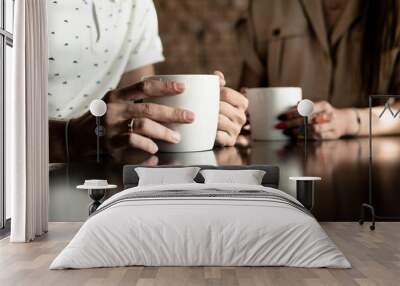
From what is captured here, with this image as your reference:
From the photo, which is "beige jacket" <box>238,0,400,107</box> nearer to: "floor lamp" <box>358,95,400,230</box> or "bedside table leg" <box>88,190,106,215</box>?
"floor lamp" <box>358,95,400,230</box>

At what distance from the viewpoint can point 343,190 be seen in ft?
24.1

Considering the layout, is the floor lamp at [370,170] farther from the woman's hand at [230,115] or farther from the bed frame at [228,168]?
the woman's hand at [230,115]

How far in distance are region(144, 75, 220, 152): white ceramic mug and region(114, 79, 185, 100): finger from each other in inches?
1.9

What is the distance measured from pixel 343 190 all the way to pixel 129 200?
2886mm

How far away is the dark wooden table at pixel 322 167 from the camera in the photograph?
722 cm

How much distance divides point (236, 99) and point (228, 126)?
319mm

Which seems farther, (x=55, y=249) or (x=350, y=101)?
(x=350, y=101)

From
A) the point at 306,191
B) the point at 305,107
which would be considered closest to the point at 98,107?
the point at 305,107

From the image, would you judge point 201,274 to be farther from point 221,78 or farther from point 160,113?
point 221,78

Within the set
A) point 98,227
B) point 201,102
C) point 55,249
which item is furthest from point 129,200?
point 201,102

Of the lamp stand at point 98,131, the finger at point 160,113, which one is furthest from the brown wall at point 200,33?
the lamp stand at point 98,131

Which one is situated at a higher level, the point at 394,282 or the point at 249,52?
the point at 249,52

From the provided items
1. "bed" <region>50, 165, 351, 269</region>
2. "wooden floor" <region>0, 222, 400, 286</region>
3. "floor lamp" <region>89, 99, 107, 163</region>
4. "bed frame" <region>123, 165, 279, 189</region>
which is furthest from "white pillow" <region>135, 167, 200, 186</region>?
"bed" <region>50, 165, 351, 269</region>

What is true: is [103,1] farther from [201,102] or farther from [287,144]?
[287,144]
